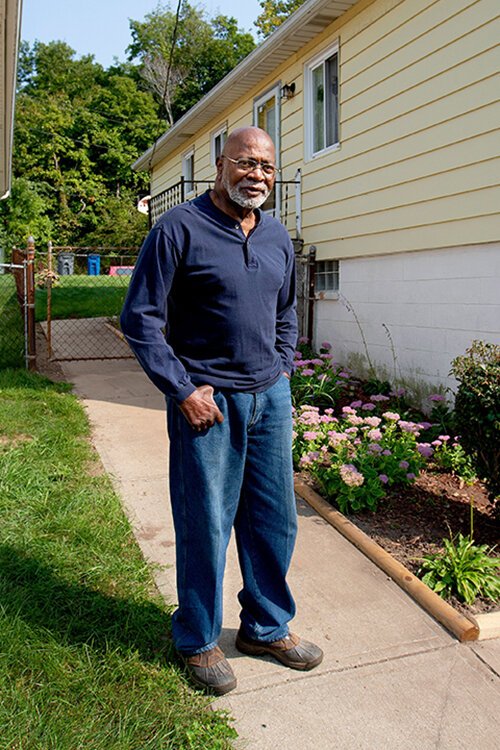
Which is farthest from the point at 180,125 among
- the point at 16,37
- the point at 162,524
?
the point at 162,524

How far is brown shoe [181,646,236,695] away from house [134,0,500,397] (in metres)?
4.00

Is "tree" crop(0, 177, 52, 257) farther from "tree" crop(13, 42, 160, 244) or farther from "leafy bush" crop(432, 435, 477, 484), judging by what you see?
"leafy bush" crop(432, 435, 477, 484)

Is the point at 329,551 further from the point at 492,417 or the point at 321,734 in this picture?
the point at 321,734

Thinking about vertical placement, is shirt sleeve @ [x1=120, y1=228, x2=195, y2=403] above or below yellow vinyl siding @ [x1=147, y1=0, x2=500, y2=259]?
below

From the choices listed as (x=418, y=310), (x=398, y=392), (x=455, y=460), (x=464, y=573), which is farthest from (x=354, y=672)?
(x=418, y=310)

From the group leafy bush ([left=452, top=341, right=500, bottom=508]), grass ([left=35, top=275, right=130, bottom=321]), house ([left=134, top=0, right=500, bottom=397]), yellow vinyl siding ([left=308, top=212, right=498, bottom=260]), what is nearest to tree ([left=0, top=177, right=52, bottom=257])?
grass ([left=35, top=275, right=130, bottom=321])

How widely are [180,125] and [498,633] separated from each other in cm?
1269

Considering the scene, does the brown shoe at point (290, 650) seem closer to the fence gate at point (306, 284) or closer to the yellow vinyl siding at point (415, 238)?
the yellow vinyl siding at point (415, 238)

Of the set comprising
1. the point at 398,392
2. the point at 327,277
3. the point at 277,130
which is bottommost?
the point at 398,392

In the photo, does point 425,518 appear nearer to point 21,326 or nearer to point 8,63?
point 8,63

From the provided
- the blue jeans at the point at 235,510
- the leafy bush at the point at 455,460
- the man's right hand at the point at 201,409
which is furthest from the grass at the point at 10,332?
the man's right hand at the point at 201,409

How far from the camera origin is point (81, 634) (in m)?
2.78

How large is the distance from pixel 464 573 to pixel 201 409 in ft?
5.57

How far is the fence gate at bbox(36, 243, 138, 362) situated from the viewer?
10094mm
